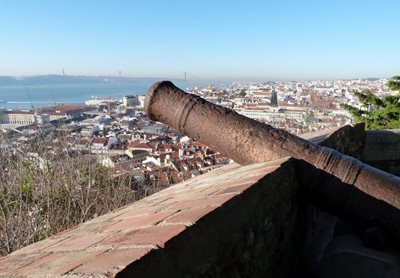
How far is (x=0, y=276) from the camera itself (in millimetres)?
1099

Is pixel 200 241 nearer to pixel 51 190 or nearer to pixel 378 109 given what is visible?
pixel 51 190

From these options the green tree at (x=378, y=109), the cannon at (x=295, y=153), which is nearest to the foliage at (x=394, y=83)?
the green tree at (x=378, y=109)

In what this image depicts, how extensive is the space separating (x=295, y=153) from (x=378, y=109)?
11.2m

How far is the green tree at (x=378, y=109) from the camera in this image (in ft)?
37.8

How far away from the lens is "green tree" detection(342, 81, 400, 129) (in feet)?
37.8

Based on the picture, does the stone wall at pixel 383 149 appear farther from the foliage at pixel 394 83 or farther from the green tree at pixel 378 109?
the foliage at pixel 394 83

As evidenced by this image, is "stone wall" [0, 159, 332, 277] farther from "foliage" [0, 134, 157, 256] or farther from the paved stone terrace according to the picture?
"foliage" [0, 134, 157, 256]

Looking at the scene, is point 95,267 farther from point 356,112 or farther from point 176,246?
point 356,112

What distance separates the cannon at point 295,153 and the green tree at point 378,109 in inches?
370

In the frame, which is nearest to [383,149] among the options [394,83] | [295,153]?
[295,153]

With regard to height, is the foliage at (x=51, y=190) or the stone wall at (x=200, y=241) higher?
the stone wall at (x=200, y=241)

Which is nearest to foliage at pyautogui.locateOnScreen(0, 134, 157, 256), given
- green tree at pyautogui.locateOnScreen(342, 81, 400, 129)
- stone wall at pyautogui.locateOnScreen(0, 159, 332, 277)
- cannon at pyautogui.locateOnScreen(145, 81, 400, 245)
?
cannon at pyautogui.locateOnScreen(145, 81, 400, 245)

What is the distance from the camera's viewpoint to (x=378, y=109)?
12.4m

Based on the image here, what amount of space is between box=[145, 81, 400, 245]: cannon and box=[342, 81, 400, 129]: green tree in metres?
9.39
